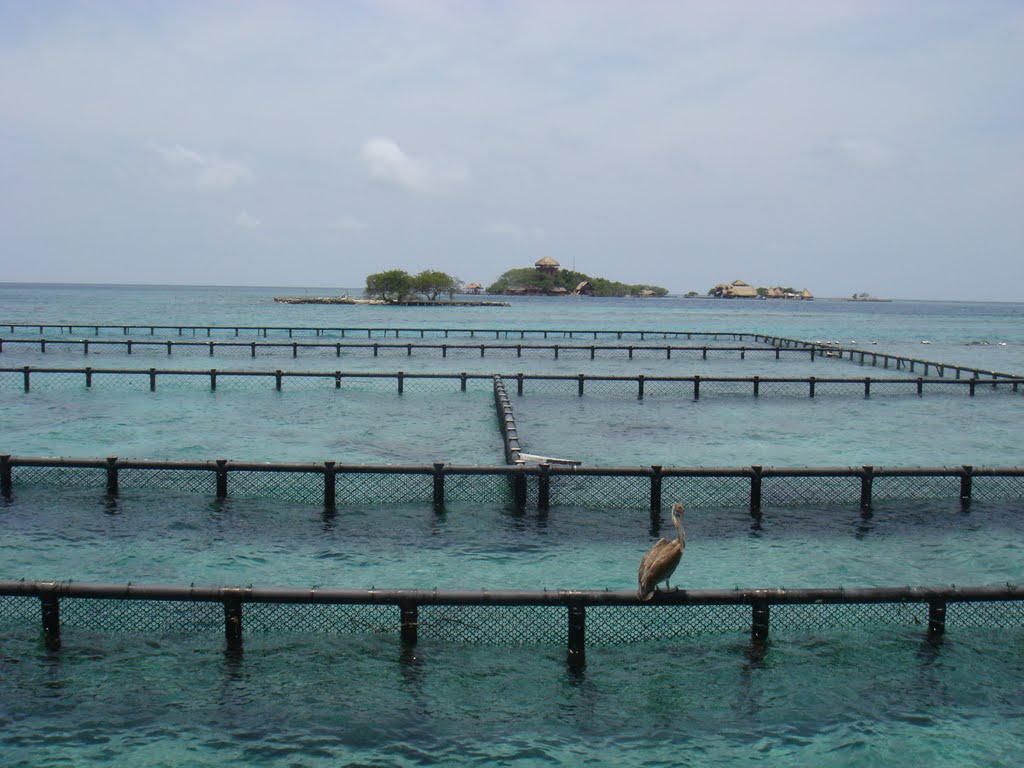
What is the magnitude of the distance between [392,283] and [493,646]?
181 meters

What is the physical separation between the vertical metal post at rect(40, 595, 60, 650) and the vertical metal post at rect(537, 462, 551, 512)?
9165 millimetres

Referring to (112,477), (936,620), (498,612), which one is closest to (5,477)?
(112,477)

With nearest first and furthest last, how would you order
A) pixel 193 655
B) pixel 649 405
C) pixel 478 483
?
pixel 193 655
pixel 478 483
pixel 649 405

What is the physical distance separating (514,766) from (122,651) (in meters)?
5.23

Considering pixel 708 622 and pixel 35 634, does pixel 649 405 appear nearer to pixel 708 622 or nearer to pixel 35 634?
pixel 708 622

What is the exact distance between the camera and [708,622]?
12.2 metres

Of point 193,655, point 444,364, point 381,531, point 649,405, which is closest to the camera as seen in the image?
point 193,655

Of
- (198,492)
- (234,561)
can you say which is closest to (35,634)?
(234,561)

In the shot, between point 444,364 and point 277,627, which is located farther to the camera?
point 444,364

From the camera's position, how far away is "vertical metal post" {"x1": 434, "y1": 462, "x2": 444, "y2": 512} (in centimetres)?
1828

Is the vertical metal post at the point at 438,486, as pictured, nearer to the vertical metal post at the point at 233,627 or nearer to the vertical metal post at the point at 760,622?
the vertical metal post at the point at 233,627

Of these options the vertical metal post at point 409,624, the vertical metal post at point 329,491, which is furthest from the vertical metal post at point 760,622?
the vertical metal post at point 329,491

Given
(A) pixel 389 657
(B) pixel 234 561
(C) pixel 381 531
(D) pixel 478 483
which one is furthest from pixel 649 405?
(A) pixel 389 657

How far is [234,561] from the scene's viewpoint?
15547mm
